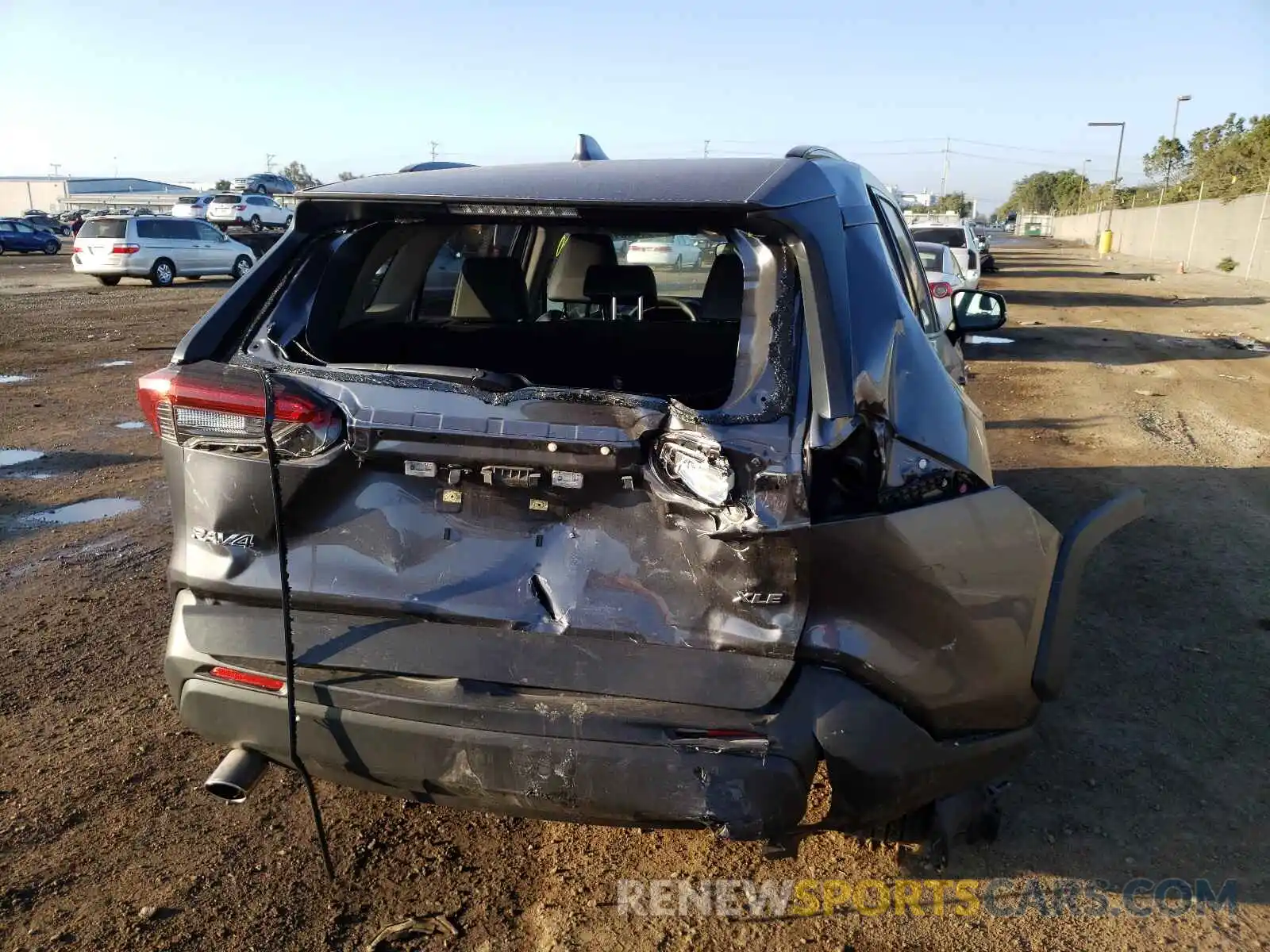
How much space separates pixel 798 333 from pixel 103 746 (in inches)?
112

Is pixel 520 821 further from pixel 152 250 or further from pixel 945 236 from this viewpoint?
pixel 152 250

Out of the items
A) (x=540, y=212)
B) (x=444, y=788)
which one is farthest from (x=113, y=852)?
(x=540, y=212)

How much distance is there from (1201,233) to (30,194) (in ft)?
364

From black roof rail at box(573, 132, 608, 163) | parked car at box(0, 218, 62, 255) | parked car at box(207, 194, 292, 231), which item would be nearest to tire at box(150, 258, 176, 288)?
parked car at box(207, 194, 292, 231)

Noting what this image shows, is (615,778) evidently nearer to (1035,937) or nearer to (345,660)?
(345,660)

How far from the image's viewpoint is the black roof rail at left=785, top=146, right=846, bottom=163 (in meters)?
2.84

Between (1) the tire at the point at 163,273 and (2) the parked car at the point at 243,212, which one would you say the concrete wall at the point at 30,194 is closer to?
(2) the parked car at the point at 243,212

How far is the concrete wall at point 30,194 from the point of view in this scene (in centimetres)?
10325

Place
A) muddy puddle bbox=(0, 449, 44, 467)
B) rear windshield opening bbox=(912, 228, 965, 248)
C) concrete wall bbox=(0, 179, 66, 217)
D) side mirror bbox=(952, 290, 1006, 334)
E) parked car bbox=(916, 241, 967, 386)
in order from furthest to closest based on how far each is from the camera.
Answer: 1. concrete wall bbox=(0, 179, 66, 217)
2. rear windshield opening bbox=(912, 228, 965, 248)
3. muddy puddle bbox=(0, 449, 44, 467)
4. side mirror bbox=(952, 290, 1006, 334)
5. parked car bbox=(916, 241, 967, 386)

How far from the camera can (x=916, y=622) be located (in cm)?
220

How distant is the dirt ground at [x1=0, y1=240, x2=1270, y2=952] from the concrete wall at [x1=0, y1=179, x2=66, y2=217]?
4595 inches

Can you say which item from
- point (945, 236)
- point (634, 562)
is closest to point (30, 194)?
point (945, 236)

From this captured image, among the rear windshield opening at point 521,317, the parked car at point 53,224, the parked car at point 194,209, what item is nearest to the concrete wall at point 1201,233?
the rear windshield opening at point 521,317

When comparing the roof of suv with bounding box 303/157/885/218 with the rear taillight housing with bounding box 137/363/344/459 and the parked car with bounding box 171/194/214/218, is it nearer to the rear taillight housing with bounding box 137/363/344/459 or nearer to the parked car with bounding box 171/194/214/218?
the rear taillight housing with bounding box 137/363/344/459
